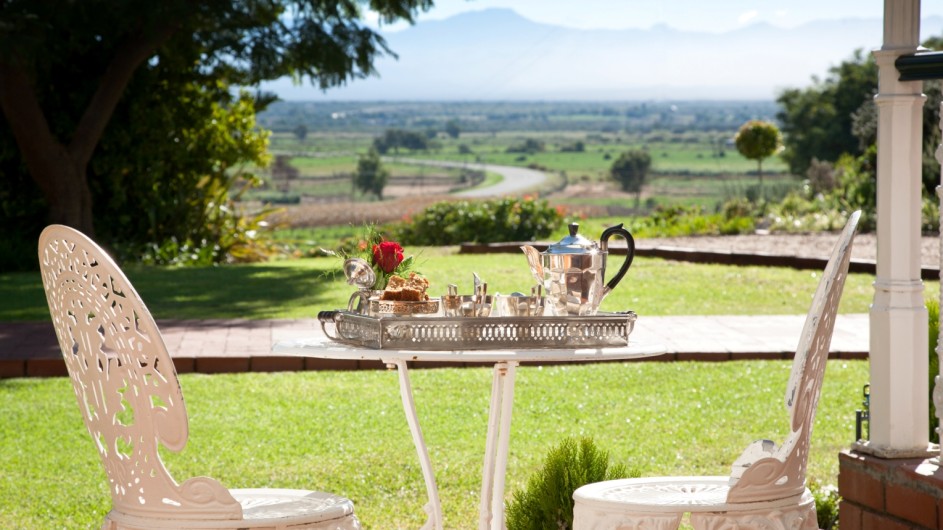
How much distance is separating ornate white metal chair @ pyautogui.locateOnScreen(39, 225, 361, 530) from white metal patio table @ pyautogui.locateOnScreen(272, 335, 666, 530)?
0.36m

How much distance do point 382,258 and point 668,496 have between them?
0.95 metres

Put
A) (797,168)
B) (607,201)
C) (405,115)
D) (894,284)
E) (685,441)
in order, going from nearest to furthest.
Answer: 1. (894,284)
2. (685,441)
3. (797,168)
4. (607,201)
5. (405,115)

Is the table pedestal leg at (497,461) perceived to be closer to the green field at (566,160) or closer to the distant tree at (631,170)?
the green field at (566,160)

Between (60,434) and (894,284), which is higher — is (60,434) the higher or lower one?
the lower one

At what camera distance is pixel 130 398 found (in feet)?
8.77

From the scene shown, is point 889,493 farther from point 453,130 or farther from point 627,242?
point 453,130

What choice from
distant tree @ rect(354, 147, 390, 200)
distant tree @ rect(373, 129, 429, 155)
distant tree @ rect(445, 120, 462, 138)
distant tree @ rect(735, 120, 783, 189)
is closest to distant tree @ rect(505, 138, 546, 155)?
distant tree @ rect(373, 129, 429, 155)

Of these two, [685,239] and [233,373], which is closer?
[233,373]

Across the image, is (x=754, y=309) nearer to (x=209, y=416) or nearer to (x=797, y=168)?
(x=209, y=416)

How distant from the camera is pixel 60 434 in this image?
5.77 m

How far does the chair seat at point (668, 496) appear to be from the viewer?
8.93 ft

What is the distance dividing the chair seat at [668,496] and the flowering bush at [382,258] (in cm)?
75

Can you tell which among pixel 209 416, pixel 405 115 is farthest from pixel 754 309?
pixel 405 115

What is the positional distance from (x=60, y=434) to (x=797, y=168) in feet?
159
